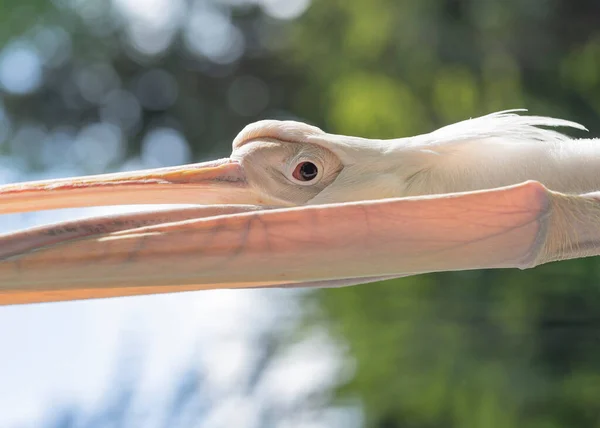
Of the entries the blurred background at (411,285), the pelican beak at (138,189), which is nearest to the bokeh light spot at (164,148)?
the blurred background at (411,285)

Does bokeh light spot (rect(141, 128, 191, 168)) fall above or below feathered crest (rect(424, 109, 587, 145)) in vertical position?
above

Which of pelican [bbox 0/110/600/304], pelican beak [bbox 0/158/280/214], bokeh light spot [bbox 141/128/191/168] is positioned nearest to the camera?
pelican [bbox 0/110/600/304]

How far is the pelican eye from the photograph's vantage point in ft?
2.97

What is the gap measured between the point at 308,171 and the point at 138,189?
0.20 meters

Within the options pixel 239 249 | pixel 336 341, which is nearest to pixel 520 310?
pixel 336 341

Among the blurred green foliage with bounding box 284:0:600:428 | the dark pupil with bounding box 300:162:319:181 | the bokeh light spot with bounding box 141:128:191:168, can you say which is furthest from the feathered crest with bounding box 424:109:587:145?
the bokeh light spot with bounding box 141:128:191:168

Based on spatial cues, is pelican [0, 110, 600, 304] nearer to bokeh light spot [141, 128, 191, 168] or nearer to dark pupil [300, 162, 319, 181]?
dark pupil [300, 162, 319, 181]

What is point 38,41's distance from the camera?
3.91 metres

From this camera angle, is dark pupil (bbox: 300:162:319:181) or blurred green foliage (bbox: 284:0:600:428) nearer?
dark pupil (bbox: 300:162:319:181)

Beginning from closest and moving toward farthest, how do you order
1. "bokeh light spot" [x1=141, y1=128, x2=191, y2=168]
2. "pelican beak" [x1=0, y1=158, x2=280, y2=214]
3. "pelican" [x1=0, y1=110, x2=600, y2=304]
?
"pelican" [x1=0, y1=110, x2=600, y2=304], "pelican beak" [x1=0, y1=158, x2=280, y2=214], "bokeh light spot" [x1=141, y1=128, x2=191, y2=168]

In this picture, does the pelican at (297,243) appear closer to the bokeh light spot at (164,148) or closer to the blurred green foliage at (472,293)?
the blurred green foliage at (472,293)

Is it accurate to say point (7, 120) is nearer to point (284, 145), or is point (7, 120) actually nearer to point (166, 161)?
point (166, 161)

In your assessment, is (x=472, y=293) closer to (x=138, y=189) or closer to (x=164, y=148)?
(x=164, y=148)

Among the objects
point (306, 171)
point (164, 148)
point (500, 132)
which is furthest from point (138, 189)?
point (164, 148)
